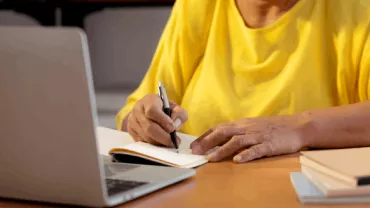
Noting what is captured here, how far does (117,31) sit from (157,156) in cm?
289

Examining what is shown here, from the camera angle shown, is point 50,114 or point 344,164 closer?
point 50,114

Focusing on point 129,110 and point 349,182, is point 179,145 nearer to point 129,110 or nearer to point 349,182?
point 129,110

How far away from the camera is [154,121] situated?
132 cm

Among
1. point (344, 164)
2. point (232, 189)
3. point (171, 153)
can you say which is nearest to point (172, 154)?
point (171, 153)

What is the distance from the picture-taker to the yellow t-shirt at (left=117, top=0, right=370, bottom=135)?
150 centimetres

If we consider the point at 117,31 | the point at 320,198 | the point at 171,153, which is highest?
the point at 320,198

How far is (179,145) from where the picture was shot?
1283 mm

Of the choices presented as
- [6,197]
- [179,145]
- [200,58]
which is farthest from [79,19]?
[6,197]

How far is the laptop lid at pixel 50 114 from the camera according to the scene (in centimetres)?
78

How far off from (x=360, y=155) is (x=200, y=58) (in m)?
0.79

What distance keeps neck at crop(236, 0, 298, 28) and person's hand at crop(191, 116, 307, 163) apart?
1.36ft

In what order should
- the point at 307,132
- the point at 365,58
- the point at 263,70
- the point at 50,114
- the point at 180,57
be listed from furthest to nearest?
the point at 180,57 < the point at 263,70 < the point at 365,58 < the point at 307,132 < the point at 50,114

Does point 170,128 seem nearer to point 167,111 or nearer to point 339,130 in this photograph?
point 167,111

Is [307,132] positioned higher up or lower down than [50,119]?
lower down
